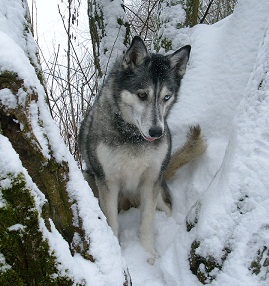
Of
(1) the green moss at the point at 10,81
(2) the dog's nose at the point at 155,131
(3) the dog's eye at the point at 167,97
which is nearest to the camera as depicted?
(1) the green moss at the point at 10,81

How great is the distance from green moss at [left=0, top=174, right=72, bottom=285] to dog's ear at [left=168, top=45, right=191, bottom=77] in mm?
2125

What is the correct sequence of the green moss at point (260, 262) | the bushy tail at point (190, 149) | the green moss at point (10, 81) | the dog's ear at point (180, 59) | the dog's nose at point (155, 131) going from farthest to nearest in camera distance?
the bushy tail at point (190, 149) → the dog's ear at point (180, 59) → the dog's nose at point (155, 131) → the green moss at point (260, 262) → the green moss at point (10, 81)

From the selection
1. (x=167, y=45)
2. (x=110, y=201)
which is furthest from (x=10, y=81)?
(x=167, y=45)

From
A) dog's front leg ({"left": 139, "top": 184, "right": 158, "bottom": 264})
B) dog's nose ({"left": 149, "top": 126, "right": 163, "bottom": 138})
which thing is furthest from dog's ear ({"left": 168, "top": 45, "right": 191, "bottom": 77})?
dog's front leg ({"left": 139, "top": 184, "right": 158, "bottom": 264})

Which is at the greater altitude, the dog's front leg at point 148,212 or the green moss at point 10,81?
the green moss at point 10,81

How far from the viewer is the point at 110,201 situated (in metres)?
3.31

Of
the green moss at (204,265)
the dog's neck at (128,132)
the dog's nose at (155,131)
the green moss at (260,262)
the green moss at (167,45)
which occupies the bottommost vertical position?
the green moss at (204,265)

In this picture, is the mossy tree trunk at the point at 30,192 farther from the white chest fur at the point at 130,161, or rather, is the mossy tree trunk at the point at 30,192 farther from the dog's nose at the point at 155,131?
the white chest fur at the point at 130,161

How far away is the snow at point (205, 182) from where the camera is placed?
1777 millimetres


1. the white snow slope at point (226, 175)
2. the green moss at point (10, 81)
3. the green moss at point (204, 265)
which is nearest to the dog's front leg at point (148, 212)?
the white snow slope at point (226, 175)

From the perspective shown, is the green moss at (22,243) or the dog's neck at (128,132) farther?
the dog's neck at (128,132)

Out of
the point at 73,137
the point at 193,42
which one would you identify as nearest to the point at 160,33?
the point at 193,42

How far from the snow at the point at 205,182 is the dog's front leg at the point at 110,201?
218 mm

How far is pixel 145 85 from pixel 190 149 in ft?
3.40
